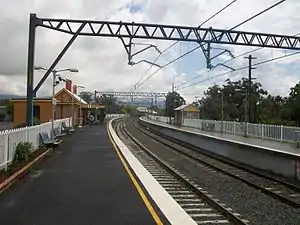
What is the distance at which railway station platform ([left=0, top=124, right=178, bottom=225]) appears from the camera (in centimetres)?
920

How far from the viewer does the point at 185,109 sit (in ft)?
221

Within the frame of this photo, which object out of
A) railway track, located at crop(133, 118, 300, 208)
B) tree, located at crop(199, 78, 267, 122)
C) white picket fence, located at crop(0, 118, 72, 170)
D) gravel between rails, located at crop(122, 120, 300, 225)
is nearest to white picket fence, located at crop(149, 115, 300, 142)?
railway track, located at crop(133, 118, 300, 208)

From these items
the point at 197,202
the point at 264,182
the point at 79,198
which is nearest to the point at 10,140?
the point at 79,198

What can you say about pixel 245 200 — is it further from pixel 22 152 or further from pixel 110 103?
pixel 110 103

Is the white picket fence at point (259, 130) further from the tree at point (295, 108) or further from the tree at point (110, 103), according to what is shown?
the tree at point (110, 103)

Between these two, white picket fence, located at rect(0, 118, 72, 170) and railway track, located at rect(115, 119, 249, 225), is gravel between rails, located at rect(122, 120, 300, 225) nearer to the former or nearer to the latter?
railway track, located at rect(115, 119, 249, 225)

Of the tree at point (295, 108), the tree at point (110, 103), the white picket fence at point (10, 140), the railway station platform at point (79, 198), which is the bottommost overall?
the railway station platform at point (79, 198)

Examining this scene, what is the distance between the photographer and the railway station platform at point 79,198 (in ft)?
30.2

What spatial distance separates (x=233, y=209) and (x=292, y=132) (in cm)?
2093

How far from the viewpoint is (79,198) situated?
11641 millimetres

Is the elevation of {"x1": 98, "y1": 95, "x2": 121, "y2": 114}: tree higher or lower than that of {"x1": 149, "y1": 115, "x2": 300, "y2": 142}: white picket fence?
higher

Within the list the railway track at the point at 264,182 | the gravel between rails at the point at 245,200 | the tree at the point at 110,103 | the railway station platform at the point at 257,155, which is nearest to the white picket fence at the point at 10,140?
the gravel between rails at the point at 245,200

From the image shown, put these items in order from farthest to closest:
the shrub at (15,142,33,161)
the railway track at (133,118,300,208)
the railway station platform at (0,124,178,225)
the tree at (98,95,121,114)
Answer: the tree at (98,95,121,114)
the shrub at (15,142,33,161)
the railway track at (133,118,300,208)
the railway station platform at (0,124,178,225)

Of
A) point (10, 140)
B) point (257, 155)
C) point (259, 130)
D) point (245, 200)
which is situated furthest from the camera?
point (259, 130)
